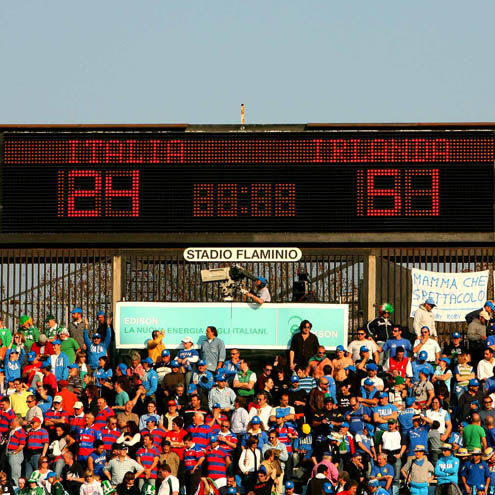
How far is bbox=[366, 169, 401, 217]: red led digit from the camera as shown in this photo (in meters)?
35.3

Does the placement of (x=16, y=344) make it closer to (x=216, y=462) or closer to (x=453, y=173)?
(x=216, y=462)

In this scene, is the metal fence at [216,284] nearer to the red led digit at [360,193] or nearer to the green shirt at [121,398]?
the red led digit at [360,193]

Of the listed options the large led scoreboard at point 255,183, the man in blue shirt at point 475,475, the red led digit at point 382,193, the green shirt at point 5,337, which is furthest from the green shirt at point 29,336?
the man in blue shirt at point 475,475

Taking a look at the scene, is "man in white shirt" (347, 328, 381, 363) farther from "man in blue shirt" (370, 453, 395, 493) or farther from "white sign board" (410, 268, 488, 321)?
"man in blue shirt" (370, 453, 395, 493)

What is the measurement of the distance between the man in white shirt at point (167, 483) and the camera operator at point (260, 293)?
5861 mm

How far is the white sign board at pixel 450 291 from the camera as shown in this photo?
3650cm

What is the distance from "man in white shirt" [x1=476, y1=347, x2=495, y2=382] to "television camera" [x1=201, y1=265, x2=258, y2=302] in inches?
208

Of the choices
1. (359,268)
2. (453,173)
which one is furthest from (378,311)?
(453,173)

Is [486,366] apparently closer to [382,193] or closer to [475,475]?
[475,475]

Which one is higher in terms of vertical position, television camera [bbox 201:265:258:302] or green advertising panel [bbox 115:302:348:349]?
television camera [bbox 201:265:258:302]

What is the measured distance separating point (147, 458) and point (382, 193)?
7.66 m

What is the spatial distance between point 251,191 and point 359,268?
3.08 metres

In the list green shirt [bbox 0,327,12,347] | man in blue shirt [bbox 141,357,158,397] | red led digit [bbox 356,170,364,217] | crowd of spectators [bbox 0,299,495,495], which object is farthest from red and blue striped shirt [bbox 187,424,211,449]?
red led digit [bbox 356,170,364,217]

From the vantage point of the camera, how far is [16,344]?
1409 inches
